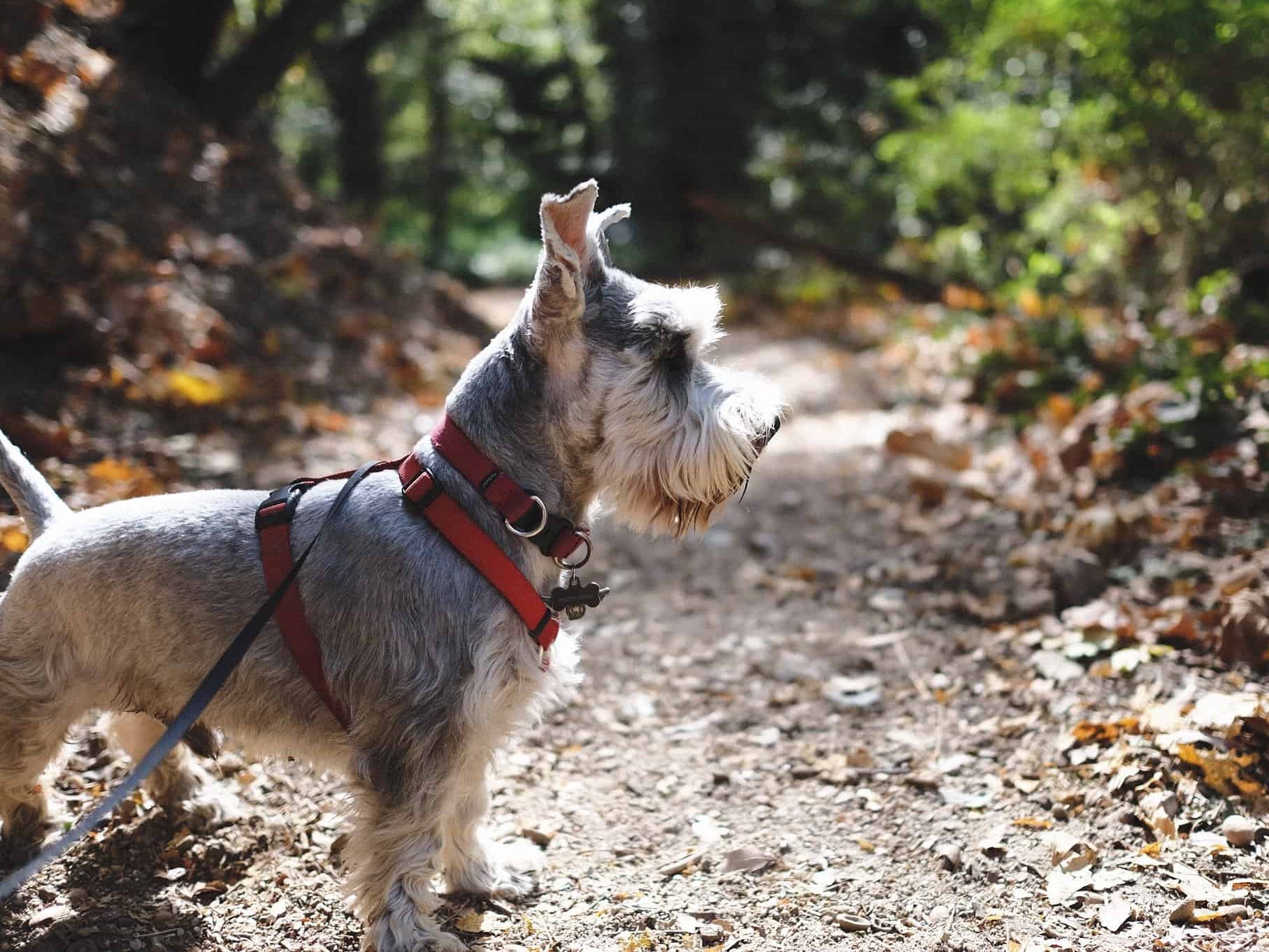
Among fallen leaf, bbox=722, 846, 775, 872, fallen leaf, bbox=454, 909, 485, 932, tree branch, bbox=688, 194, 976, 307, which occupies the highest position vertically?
tree branch, bbox=688, 194, 976, 307

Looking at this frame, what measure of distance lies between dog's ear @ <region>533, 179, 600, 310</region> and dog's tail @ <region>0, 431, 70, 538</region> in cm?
202

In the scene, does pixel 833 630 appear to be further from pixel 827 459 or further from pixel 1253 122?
pixel 1253 122

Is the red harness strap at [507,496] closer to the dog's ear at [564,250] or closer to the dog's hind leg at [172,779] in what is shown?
the dog's ear at [564,250]

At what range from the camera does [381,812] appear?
10.7ft

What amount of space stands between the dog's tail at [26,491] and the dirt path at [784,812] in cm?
137

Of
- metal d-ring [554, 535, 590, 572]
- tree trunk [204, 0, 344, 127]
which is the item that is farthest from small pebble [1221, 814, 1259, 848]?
tree trunk [204, 0, 344, 127]

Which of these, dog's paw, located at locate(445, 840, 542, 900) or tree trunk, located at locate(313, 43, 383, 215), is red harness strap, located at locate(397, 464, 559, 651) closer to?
dog's paw, located at locate(445, 840, 542, 900)

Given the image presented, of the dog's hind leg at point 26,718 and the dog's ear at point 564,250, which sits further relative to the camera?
the dog's hind leg at point 26,718

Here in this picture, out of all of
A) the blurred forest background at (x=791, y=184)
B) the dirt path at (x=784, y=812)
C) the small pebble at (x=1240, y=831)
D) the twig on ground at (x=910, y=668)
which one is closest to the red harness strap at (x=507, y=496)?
the dirt path at (x=784, y=812)

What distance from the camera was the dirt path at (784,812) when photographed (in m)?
3.55

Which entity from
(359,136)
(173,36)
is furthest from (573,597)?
(359,136)

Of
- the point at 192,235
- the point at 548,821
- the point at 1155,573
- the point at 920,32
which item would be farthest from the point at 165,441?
→ the point at 920,32

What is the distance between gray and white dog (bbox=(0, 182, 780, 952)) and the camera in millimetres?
3262

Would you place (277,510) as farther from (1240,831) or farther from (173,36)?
(173,36)
